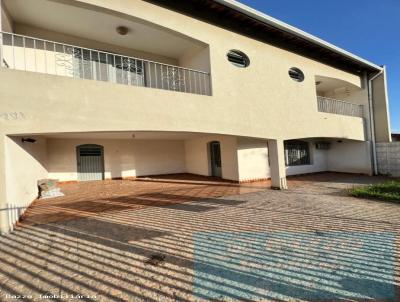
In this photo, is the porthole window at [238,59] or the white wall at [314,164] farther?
the white wall at [314,164]

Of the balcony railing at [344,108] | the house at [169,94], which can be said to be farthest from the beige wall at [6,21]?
the balcony railing at [344,108]

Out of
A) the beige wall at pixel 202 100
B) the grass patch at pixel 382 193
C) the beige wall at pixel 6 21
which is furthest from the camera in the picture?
the grass patch at pixel 382 193

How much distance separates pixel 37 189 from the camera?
7.42 meters

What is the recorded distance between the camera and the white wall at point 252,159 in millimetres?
9883

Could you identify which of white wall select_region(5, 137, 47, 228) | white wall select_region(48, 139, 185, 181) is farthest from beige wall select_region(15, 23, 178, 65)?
white wall select_region(48, 139, 185, 181)

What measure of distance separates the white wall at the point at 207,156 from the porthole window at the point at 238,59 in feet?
10.1

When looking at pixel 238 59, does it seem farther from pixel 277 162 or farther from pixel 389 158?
pixel 389 158

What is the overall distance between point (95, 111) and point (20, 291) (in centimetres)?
354

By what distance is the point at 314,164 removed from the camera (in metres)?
13.6

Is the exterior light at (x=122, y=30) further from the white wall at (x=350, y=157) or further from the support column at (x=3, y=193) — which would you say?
the white wall at (x=350, y=157)

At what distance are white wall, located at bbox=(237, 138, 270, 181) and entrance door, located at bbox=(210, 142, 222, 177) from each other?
5.57ft

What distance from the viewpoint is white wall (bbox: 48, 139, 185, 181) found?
32.8 feet

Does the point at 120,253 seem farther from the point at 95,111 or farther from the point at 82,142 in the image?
the point at 82,142

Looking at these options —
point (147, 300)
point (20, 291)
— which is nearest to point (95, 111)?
point (20, 291)
